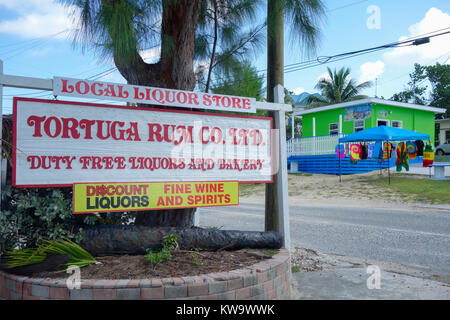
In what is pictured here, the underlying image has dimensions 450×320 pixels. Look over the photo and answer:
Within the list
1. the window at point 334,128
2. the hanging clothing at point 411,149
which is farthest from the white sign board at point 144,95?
the window at point 334,128

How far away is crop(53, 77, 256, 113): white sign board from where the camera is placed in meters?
3.73

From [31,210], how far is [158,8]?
8.44ft

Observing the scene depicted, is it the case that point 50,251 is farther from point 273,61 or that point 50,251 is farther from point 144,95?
point 273,61

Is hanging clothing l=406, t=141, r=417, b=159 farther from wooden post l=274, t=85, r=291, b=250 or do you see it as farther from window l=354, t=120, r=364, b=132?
wooden post l=274, t=85, r=291, b=250

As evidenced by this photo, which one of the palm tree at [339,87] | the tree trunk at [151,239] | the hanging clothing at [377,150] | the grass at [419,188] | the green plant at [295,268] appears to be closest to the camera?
the tree trunk at [151,239]

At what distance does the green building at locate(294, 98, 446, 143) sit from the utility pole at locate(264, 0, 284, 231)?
18.5 metres

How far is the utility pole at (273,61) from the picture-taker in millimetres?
5168

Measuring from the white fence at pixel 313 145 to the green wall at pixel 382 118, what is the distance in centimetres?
250

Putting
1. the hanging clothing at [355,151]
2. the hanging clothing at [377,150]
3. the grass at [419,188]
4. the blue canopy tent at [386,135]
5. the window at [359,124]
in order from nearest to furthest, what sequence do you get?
the grass at [419,188] → the blue canopy tent at [386,135] → the hanging clothing at [377,150] → the hanging clothing at [355,151] → the window at [359,124]

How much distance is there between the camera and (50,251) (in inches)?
140

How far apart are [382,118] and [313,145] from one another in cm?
447

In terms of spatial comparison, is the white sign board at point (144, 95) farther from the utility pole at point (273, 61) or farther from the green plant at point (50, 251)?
the green plant at point (50, 251)

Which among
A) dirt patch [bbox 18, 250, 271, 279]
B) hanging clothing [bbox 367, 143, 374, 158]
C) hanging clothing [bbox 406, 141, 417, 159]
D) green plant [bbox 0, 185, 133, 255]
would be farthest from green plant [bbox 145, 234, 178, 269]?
hanging clothing [bbox 367, 143, 374, 158]
